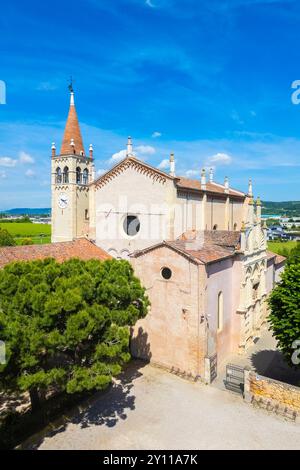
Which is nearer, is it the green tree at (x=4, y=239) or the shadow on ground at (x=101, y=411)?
the shadow on ground at (x=101, y=411)

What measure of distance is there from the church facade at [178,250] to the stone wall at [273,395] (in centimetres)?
250

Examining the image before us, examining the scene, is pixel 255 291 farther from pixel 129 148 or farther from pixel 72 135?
pixel 72 135

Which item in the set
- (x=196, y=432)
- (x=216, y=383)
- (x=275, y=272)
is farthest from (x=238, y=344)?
(x=275, y=272)

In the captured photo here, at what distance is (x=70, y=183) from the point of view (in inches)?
1316

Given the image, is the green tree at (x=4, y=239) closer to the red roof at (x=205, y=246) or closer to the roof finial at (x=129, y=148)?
the roof finial at (x=129, y=148)

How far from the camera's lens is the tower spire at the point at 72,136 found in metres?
33.6

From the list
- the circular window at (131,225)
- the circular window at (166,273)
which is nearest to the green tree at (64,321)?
the circular window at (166,273)

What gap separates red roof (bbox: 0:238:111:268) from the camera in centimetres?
2298

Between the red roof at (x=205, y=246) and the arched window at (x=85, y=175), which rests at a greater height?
the arched window at (x=85, y=175)

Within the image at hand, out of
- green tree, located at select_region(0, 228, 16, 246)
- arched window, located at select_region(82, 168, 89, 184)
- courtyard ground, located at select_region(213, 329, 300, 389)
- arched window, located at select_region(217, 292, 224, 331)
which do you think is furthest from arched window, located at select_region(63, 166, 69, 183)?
courtyard ground, located at select_region(213, 329, 300, 389)

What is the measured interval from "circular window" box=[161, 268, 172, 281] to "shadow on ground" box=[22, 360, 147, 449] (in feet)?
19.8

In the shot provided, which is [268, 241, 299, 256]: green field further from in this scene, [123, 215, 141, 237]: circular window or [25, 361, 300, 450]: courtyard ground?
[25, 361, 300, 450]: courtyard ground

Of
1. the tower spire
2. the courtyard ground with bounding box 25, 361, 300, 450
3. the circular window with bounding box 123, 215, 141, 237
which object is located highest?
the tower spire
